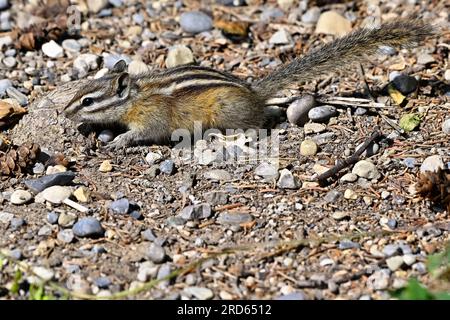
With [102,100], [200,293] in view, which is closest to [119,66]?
[102,100]

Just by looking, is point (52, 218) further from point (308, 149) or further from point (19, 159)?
point (308, 149)

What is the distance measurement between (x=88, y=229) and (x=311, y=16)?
3.56 metres

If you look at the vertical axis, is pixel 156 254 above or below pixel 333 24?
below

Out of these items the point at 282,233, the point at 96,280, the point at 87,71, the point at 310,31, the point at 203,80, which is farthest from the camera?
the point at 310,31

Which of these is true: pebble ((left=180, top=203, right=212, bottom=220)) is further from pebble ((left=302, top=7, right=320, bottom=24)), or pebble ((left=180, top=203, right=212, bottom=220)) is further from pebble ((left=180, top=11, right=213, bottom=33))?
pebble ((left=302, top=7, right=320, bottom=24))

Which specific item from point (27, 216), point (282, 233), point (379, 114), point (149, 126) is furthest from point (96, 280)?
point (379, 114)

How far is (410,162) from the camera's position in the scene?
5348mm

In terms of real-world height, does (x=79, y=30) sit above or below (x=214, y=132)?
above

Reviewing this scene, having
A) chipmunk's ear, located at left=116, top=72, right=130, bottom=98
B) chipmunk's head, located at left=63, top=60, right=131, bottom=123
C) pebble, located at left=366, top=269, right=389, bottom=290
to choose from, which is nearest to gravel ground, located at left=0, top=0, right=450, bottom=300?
pebble, located at left=366, top=269, right=389, bottom=290

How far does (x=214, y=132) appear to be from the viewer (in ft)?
19.6

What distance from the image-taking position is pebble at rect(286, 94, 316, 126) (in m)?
5.93

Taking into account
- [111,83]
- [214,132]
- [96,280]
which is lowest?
[96,280]

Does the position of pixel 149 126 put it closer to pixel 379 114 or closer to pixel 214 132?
pixel 214 132

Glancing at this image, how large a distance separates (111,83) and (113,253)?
1728 millimetres
